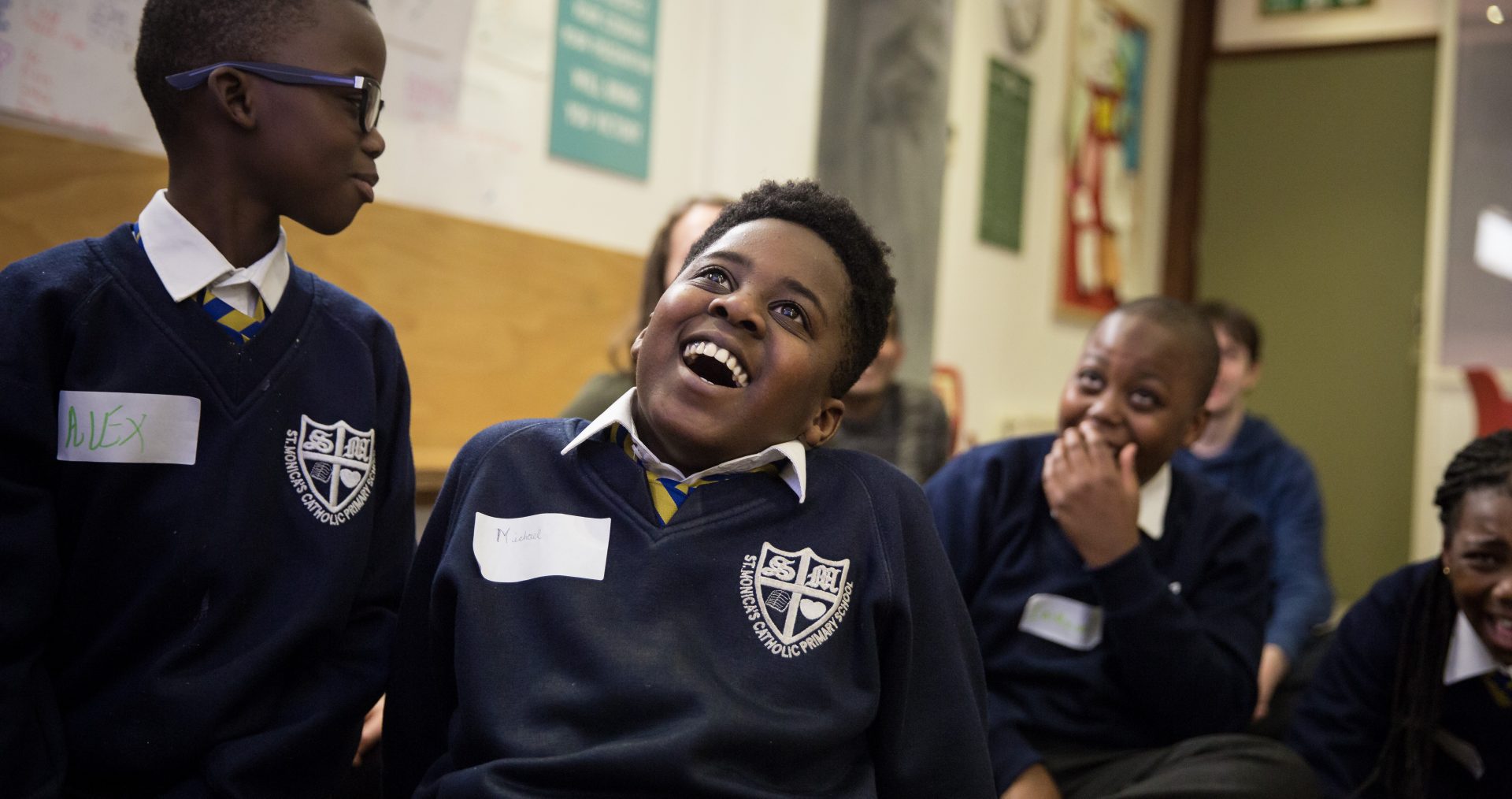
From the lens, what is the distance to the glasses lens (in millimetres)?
1270

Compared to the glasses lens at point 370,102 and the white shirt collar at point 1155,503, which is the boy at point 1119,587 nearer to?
the white shirt collar at point 1155,503

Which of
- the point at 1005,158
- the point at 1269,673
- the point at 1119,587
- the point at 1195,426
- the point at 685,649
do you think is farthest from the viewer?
the point at 1005,158

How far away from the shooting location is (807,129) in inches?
139

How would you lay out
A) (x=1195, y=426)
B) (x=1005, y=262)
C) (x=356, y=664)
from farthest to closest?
(x=1005, y=262), (x=1195, y=426), (x=356, y=664)

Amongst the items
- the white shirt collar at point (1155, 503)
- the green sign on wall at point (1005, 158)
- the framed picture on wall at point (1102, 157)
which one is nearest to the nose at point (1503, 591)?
the white shirt collar at point (1155, 503)

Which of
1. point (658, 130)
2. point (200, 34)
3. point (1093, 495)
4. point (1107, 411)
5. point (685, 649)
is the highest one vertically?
point (658, 130)

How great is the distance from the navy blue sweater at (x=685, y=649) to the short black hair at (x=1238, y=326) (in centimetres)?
247

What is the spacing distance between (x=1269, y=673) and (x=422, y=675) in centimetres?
198

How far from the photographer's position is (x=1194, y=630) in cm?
164

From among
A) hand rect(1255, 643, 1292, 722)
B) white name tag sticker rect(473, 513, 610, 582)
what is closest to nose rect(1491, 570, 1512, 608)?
hand rect(1255, 643, 1292, 722)

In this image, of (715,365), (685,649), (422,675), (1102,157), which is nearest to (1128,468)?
(715,365)

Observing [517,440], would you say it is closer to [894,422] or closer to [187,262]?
[187,262]

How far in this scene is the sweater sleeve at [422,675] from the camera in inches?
47.9

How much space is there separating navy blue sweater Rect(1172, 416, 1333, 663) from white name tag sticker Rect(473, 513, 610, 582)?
2.10 m
